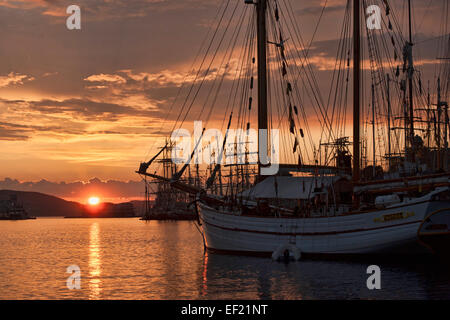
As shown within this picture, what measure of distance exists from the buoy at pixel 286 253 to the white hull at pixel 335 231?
412 millimetres

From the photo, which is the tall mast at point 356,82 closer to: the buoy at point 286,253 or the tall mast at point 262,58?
the buoy at point 286,253

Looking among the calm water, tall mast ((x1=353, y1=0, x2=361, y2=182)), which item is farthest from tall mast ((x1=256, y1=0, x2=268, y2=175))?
the calm water

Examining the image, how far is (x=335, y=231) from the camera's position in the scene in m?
40.9

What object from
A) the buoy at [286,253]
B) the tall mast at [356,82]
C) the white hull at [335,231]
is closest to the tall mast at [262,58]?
the tall mast at [356,82]

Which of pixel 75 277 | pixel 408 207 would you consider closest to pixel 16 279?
pixel 75 277

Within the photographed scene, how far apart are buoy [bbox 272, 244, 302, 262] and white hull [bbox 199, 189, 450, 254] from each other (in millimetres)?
412

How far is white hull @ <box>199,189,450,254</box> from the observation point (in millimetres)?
38531

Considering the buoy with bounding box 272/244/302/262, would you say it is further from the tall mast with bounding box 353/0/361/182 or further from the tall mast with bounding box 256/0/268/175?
the tall mast with bounding box 256/0/268/175

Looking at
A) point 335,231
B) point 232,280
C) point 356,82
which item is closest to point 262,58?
point 356,82

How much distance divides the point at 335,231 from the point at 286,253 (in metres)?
4.41

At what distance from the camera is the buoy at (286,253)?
140 ft

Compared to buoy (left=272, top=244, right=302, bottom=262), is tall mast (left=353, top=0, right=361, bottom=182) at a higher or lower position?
higher

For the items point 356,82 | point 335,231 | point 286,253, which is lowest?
point 286,253

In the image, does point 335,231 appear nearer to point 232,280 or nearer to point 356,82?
point 232,280
